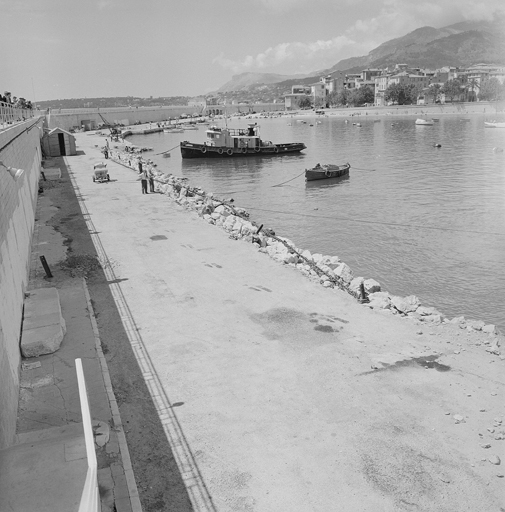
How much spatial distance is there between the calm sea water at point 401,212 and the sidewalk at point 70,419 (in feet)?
29.8

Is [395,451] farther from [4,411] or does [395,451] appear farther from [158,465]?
[4,411]

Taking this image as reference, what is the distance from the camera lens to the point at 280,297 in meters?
11.7

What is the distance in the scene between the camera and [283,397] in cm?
767

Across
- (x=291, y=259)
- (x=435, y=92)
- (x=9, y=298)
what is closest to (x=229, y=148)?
(x=291, y=259)

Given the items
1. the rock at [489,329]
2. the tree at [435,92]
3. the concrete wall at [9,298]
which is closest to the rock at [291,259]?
the rock at [489,329]

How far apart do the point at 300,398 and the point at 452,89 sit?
15547cm

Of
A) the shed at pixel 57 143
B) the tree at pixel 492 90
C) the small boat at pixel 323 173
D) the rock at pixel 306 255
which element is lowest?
the rock at pixel 306 255

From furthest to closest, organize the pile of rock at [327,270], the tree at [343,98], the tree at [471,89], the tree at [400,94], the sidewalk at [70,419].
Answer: the tree at [343,98]
the tree at [471,89]
the tree at [400,94]
the pile of rock at [327,270]
the sidewalk at [70,419]

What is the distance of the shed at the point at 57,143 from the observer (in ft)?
152

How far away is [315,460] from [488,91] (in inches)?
5995

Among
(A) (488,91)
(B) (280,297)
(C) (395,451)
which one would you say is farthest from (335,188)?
(A) (488,91)

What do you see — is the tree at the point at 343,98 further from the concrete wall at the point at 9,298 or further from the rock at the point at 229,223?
the concrete wall at the point at 9,298

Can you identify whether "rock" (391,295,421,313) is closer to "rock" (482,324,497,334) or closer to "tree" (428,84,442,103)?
"rock" (482,324,497,334)

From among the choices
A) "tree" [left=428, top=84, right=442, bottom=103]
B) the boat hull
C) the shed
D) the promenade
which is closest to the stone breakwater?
the promenade
